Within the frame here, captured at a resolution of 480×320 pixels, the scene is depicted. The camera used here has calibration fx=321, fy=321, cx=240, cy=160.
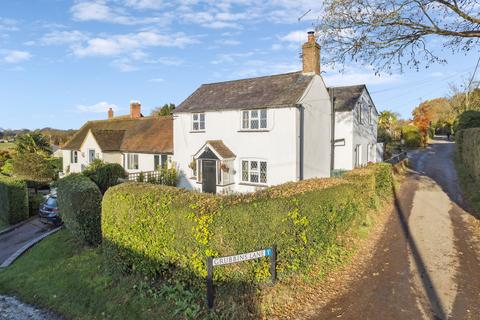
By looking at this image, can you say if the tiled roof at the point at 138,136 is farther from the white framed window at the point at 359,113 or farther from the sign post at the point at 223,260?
the sign post at the point at 223,260

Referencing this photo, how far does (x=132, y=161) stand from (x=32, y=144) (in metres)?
15.6

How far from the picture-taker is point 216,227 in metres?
7.17

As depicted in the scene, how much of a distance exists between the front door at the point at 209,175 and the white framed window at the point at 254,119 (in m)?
3.24

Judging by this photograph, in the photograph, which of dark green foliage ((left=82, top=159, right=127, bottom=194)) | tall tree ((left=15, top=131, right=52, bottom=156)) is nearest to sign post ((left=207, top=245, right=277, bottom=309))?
dark green foliage ((left=82, top=159, right=127, bottom=194))

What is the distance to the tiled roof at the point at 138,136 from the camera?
26473 mm

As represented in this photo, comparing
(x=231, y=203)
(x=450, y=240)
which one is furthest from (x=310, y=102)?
(x=231, y=203)

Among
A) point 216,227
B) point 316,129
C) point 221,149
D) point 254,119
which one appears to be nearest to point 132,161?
point 221,149

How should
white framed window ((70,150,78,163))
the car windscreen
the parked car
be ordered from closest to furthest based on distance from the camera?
the parked car
the car windscreen
white framed window ((70,150,78,163))

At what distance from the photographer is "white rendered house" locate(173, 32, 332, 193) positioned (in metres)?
19.0

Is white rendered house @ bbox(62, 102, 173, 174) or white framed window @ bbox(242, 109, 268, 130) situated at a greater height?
white framed window @ bbox(242, 109, 268, 130)

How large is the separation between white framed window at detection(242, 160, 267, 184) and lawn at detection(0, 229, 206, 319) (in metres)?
10.6

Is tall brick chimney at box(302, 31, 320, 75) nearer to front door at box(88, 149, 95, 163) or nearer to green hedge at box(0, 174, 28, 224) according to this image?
green hedge at box(0, 174, 28, 224)

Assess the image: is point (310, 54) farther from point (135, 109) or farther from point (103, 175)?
point (135, 109)

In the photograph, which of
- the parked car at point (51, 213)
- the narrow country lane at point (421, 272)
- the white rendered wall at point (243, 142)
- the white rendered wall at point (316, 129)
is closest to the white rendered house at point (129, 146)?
the white rendered wall at point (243, 142)
